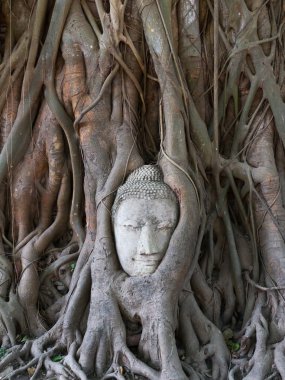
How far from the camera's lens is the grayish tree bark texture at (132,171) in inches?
131

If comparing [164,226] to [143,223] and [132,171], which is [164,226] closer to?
[143,223]

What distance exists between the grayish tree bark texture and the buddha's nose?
3cm

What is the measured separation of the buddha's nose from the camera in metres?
3.38

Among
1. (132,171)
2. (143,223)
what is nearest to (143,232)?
(143,223)

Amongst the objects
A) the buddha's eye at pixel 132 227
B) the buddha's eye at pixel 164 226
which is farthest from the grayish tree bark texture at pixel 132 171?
the buddha's eye at pixel 132 227

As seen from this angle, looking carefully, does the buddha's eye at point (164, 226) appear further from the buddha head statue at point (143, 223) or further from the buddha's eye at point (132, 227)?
the buddha's eye at point (132, 227)

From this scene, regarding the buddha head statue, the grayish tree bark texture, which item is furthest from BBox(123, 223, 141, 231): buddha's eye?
the grayish tree bark texture

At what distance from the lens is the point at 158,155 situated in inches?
152

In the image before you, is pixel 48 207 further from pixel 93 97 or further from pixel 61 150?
pixel 93 97

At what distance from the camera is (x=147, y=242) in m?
3.39

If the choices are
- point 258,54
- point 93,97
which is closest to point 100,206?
point 93,97

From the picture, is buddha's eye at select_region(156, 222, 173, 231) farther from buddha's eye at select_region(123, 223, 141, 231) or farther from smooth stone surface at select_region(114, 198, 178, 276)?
buddha's eye at select_region(123, 223, 141, 231)

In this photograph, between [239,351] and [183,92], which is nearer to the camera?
[239,351]

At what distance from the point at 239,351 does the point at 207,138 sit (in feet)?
5.01
